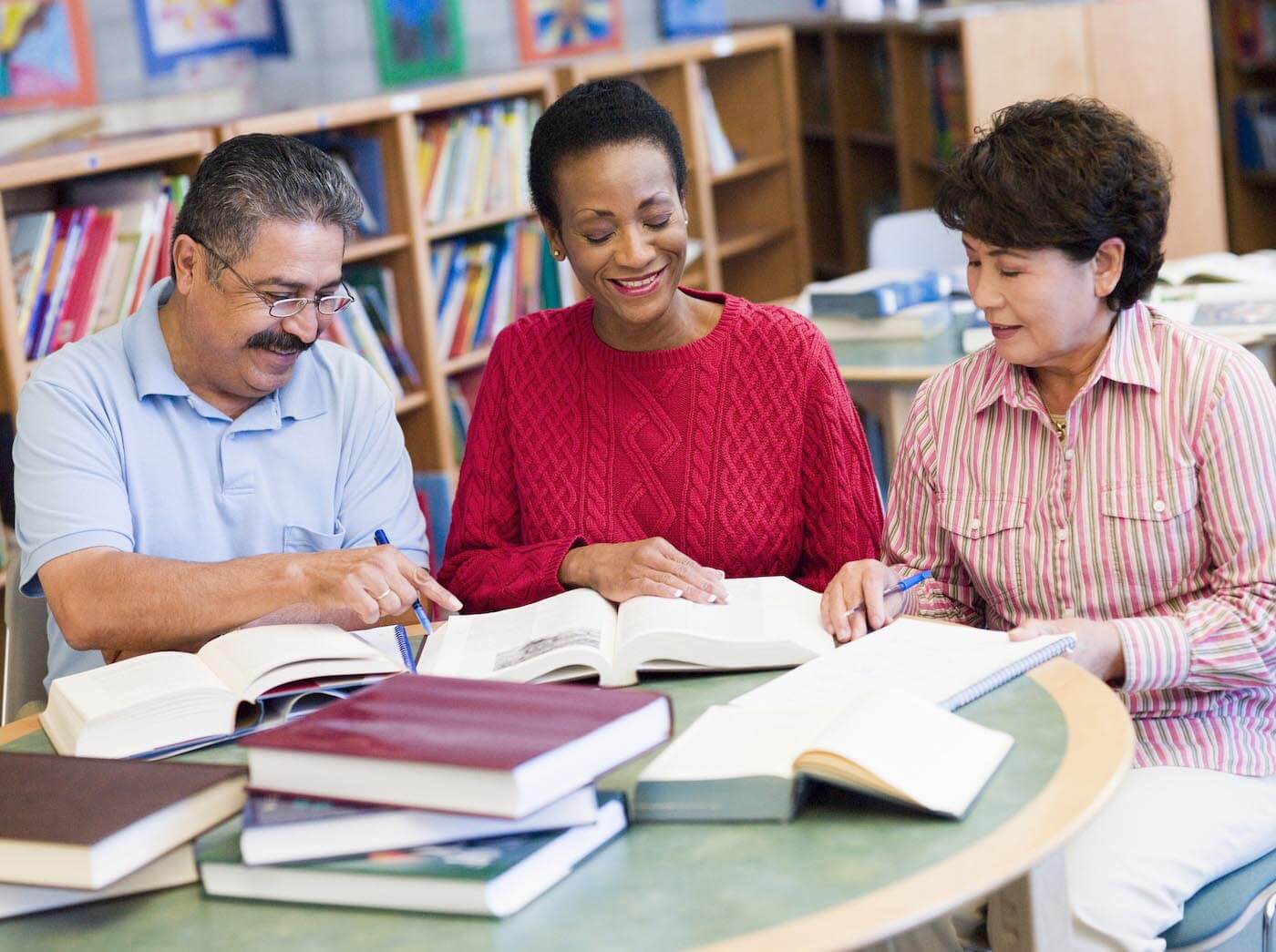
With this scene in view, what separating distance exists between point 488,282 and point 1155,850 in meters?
2.99

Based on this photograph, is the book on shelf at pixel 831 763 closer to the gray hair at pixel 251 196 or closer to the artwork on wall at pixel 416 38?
the gray hair at pixel 251 196

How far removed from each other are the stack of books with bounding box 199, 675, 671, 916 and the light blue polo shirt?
783mm

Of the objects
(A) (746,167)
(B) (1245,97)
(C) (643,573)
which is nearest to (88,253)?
(C) (643,573)

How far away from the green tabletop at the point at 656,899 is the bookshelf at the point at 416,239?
265cm

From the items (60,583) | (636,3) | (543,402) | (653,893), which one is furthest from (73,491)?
(636,3)

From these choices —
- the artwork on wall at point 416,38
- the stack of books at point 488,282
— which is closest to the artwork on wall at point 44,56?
the stack of books at point 488,282

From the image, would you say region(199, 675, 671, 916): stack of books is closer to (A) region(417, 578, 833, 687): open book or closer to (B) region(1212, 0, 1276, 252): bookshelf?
(A) region(417, 578, 833, 687): open book

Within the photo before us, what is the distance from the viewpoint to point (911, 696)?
4.09ft

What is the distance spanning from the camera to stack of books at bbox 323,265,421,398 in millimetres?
3766

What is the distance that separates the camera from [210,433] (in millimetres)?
1946

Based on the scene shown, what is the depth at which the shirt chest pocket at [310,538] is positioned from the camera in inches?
77.9

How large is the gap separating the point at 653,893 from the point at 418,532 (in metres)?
1.06

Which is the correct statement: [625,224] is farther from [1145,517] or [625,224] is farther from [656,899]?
[656,899]

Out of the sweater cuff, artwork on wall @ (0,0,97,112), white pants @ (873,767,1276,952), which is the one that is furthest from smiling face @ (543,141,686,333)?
artwork on wall @ (0,0,97,112)
